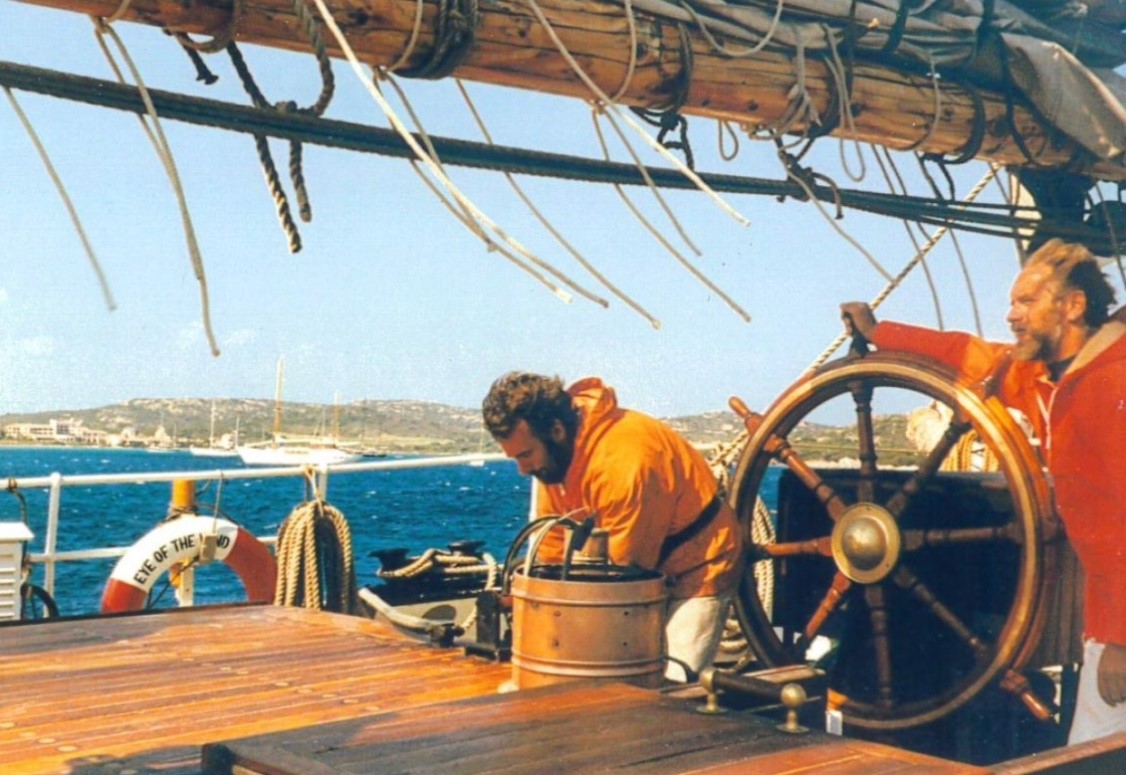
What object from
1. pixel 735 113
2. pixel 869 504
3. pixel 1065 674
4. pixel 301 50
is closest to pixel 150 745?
pixel 301 50

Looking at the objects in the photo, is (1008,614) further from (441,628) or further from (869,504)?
(441,628)

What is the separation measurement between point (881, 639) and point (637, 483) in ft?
2.61

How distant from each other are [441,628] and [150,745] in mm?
1368

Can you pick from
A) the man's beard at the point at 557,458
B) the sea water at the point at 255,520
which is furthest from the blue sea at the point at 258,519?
the man's beard at the point at 557,458

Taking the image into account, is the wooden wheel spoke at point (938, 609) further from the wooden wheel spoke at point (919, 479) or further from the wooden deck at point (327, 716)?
the wooden deck at point (327, 716)

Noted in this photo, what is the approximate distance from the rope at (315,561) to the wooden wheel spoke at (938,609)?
9.46ft

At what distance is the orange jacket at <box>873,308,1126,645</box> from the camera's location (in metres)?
3.28

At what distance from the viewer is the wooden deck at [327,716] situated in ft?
7.88

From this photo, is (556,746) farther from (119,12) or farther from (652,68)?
(652,68)

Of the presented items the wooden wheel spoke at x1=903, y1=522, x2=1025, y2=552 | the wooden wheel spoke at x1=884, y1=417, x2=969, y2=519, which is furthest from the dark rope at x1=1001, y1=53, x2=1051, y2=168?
the wooden wheel spoke at x1=903, y1=522, x2=1025, y2=552

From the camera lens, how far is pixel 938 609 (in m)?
3.68

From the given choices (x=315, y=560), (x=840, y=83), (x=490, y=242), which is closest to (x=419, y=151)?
(x=490, y=242)

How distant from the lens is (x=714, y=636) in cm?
405

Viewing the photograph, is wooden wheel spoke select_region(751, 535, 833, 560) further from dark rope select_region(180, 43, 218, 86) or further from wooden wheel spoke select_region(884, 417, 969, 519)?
dark rope select_region(180, 43, 218, 86)
